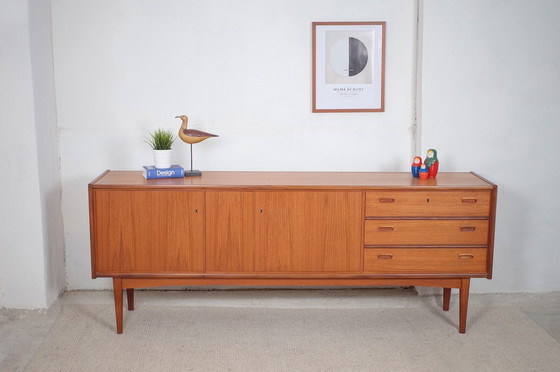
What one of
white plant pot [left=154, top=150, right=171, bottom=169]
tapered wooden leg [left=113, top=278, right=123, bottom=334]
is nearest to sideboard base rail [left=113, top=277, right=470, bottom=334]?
tapered wooden leg [left=113, top=278, right=123, bottom=334]

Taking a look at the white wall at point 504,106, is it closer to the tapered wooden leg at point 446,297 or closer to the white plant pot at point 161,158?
the tapered wooden leg at point 446,297

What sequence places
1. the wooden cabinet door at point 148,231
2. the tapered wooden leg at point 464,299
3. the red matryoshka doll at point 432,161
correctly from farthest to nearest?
the red matryoshka doll at point 432,161 < the tapered wooden leg at point 464,299 < the wooden cabinet door at point 148,231

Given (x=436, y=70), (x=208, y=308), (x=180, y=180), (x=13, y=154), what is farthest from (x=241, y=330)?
(x=436, y=70)

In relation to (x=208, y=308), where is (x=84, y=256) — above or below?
above

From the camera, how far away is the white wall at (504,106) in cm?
383

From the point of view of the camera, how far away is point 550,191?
13.1 ft

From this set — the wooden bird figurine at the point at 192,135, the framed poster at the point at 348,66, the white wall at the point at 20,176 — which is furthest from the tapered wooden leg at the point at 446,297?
the white wall at the point at 20,176

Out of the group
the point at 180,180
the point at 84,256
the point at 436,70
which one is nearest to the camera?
the point at 180,180

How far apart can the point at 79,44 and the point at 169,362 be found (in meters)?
2.07

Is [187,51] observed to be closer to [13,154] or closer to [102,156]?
[102,156]

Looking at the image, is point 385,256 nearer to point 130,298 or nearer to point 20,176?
point 130,298

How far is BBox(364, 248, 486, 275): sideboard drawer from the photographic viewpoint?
3.46m

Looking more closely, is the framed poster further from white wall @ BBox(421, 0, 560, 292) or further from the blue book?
the blue book

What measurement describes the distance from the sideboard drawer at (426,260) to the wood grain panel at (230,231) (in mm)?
678
